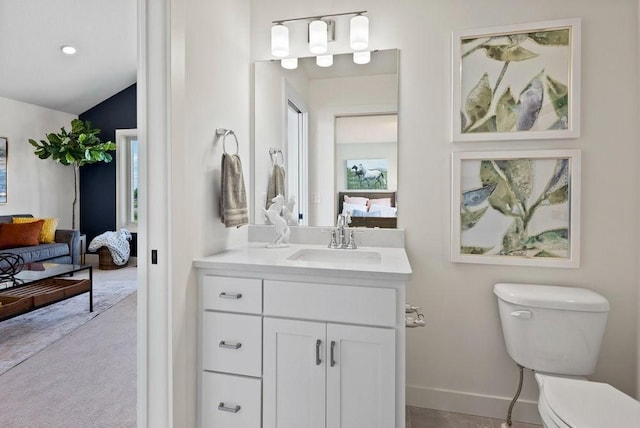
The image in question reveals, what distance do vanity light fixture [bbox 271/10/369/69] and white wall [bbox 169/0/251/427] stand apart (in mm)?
254

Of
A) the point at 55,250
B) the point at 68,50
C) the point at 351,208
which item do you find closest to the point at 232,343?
the point at 351,208

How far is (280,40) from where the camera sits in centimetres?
209

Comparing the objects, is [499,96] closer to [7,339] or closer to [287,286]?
[287,286]

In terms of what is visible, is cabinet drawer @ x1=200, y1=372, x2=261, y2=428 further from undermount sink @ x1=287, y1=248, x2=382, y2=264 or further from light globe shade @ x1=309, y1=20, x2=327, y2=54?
light globe shade @ x1=309, y1=20, x2=327, y2=54

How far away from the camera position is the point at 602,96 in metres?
1.76

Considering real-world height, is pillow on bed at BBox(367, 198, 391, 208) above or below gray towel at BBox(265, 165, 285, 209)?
below

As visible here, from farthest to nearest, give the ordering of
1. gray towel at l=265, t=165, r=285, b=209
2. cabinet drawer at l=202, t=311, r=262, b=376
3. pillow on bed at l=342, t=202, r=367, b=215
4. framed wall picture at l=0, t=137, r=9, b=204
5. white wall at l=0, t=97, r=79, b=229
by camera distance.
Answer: white wall at l=0, t=97, r=79, b=229 → framed wall picture at l=0, t=137, r=9, b=204 → gray towel at l=265, t=165, r=285, b=209 → pillow on bed at l=342, t=202, r=367, b=215 → cabinet drawer at l=202, t=311, r=262, b=376

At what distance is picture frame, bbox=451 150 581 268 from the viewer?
179cm

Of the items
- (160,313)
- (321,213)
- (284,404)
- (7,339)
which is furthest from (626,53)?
(7,339)

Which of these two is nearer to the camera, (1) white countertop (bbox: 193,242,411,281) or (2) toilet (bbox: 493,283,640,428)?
(1) white countertop (bbox: 193,242,411,281)

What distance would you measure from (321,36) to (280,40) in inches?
9.7

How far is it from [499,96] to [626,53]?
1.91 ft

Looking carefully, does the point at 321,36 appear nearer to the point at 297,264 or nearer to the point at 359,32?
the point at 359,32

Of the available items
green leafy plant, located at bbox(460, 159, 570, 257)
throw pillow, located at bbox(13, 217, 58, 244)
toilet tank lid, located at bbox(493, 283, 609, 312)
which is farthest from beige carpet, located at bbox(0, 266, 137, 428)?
throw pillow, located at bbox(13, 217, 58, 244)
